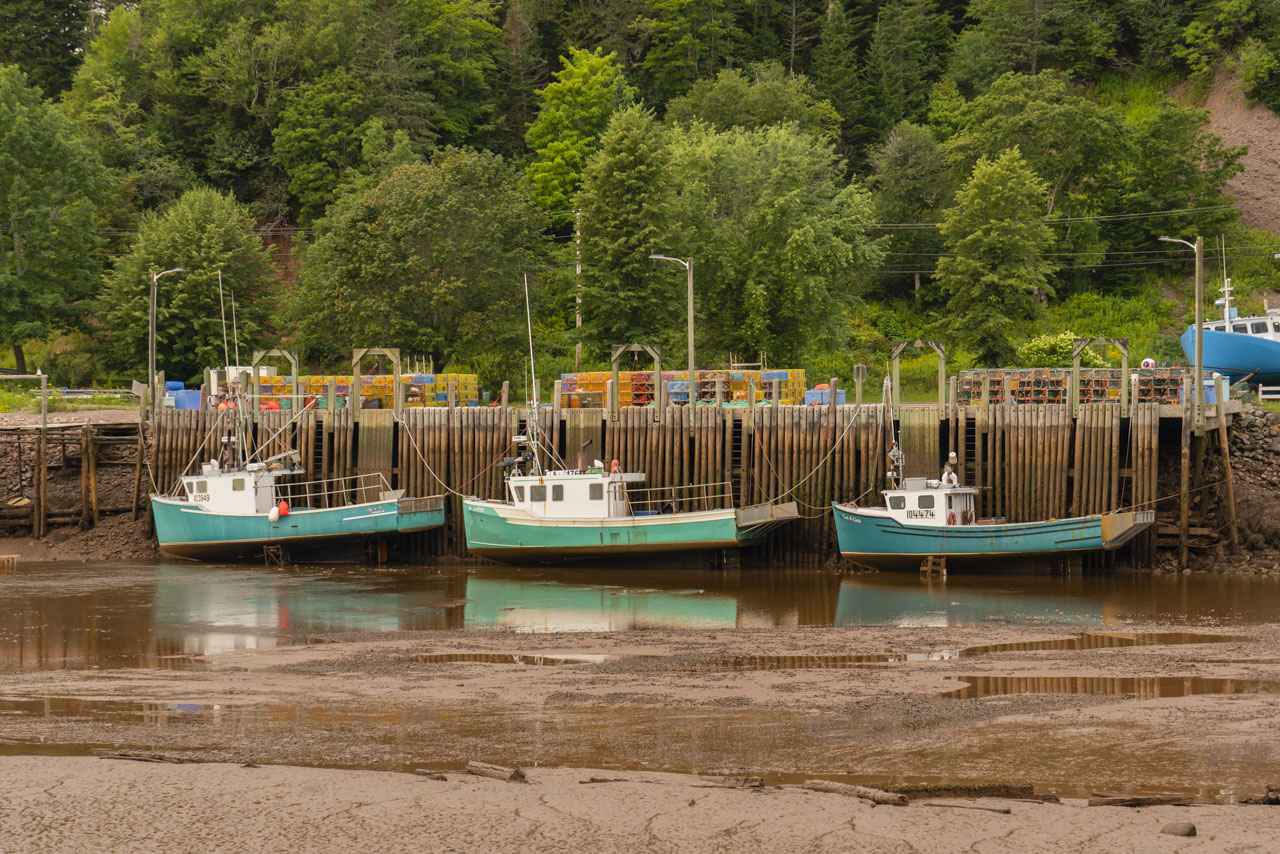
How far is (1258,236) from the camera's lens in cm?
5916

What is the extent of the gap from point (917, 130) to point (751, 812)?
5448 centimetres

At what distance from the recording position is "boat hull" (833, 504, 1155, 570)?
1057 inches

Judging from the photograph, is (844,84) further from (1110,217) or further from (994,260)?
(994,260)

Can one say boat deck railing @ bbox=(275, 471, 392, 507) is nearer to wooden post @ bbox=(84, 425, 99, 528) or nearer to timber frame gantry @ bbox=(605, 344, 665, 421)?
wooden post @ bbox=(84, 425, 99, 528)

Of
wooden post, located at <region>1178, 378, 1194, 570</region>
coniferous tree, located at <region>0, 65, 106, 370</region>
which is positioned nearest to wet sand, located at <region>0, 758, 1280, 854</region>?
wooden post, located at <region>1178, 378, 1194, 570</region>

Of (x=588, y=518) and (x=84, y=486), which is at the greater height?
(x=84, y=486)

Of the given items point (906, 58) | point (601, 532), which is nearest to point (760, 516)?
point (601, 532)

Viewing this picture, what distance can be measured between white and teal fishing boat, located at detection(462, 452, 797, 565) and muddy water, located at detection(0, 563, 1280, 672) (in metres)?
0.59

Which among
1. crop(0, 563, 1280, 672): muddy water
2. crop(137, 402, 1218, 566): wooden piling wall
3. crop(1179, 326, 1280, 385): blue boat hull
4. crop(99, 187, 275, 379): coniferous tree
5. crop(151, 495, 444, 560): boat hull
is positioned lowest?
crop(0, 563, 1280, 672): muddy water

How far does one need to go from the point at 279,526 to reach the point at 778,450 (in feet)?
39.5

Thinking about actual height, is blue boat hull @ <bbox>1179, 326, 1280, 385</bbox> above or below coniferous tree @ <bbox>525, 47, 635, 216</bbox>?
below

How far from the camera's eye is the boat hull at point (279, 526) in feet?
101

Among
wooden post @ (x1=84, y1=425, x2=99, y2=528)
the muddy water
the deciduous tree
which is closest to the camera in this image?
the muddy water

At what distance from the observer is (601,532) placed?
29797mm
